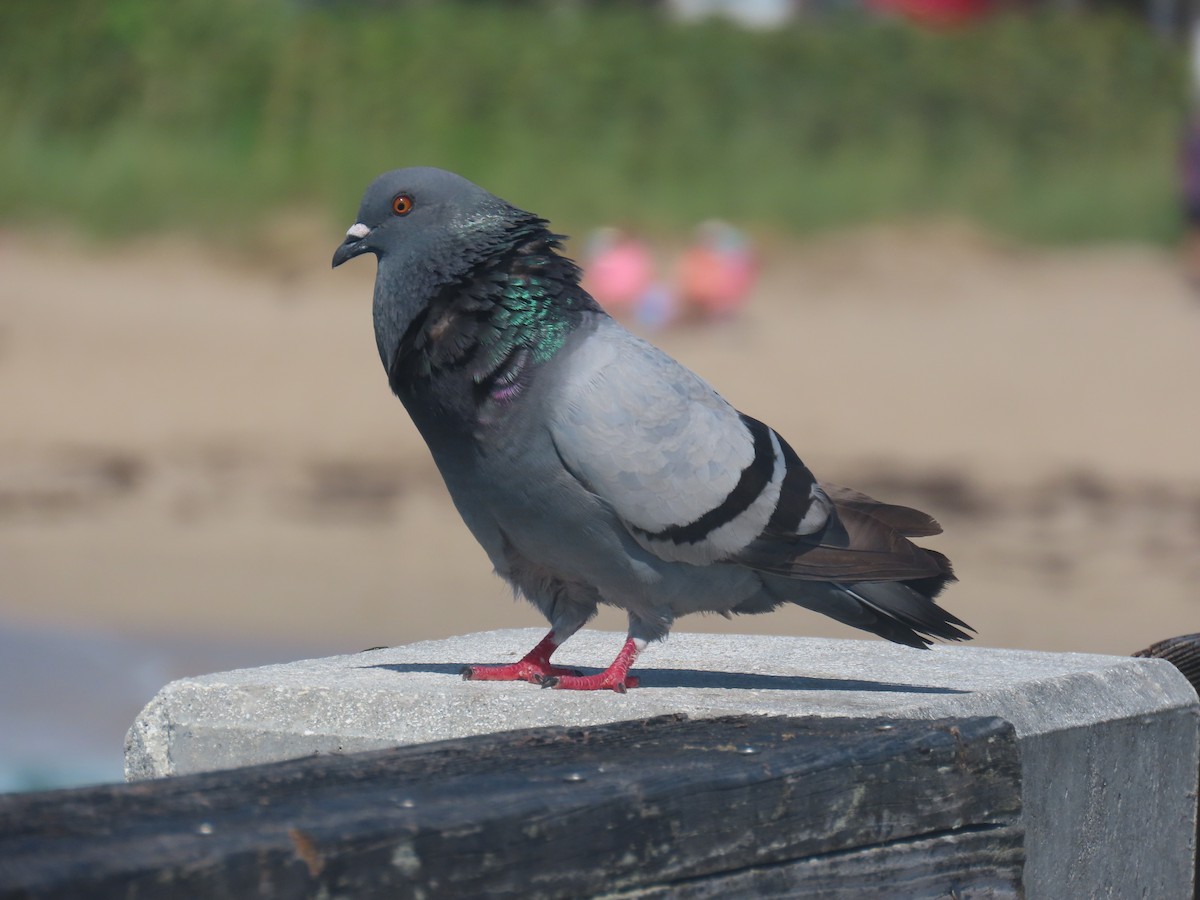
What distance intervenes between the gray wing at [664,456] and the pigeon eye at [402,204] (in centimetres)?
51

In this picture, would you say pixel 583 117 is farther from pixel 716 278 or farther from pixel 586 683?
pixel 586 683

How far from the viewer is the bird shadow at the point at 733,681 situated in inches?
133

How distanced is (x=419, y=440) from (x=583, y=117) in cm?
847

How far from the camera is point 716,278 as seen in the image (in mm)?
16984

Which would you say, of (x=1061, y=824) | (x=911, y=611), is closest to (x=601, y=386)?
(x=911, y=611)

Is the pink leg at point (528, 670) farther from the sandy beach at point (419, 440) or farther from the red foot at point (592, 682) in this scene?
the sandy beach at point (419, 440)

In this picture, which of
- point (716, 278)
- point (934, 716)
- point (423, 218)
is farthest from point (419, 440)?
point (934, 716)

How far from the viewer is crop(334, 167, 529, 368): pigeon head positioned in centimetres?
368

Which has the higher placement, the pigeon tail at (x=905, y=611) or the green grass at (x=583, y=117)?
the green grass at (x=583, y=117)

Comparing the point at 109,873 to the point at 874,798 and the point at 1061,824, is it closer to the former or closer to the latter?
the point at 874,798

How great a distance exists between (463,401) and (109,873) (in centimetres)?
187

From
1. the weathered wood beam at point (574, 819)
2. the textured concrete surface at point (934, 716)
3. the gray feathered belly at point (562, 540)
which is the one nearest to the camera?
the weathered wood beam at point (574, 819)

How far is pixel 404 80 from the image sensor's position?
21.9 metres

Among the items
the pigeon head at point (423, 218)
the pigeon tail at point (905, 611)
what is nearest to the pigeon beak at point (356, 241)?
the pigeon head at point (423, 218)
